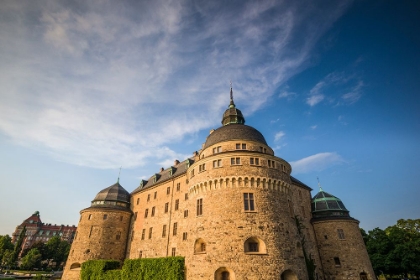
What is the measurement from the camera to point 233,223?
20344 mm

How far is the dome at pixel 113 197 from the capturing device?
39.3m

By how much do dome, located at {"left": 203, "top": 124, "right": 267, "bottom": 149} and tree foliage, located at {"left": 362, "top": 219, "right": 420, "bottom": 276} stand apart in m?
34.8

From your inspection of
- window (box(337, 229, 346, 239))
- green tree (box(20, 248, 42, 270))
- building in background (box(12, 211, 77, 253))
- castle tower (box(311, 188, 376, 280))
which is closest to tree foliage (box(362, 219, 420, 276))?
castle tower (box(311, 188, 376, 280))

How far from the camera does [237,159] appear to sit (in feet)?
75.4

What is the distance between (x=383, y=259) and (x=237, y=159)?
39542 millimetres

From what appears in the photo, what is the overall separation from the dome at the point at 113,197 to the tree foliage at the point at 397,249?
48314 mm

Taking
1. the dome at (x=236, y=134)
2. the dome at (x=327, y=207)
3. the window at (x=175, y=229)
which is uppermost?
the dome at (x=236, y=134)

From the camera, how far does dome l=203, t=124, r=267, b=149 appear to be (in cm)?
2555

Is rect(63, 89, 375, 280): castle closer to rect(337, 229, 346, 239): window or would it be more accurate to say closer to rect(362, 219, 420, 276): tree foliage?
rect(337, 229, 346, 239): window

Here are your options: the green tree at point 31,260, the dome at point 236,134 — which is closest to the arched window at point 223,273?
the dome at point 236,134

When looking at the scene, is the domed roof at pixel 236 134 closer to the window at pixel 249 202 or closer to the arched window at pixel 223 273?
the window at pixel 249 202

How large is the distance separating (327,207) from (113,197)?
36007 mm

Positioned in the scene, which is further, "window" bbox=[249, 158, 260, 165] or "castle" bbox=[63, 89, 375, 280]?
"window" bbox=[249, 158, 260, 165]

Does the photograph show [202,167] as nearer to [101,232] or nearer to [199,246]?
[199,246]
